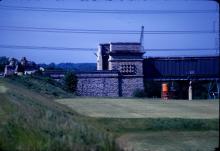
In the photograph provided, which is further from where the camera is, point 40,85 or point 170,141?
point 40,85

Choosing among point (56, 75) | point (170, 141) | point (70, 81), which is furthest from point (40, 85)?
point (170, 141)

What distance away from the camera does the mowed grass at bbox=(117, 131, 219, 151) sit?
22189mm

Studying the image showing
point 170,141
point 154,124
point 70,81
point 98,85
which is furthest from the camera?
point 98,85

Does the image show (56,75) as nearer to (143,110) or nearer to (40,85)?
(40,85)

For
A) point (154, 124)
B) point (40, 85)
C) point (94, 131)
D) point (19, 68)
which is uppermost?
point (19, 68)

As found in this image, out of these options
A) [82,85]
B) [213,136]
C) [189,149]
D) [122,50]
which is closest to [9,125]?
[189,149]

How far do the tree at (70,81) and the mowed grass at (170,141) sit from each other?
48.0 metres

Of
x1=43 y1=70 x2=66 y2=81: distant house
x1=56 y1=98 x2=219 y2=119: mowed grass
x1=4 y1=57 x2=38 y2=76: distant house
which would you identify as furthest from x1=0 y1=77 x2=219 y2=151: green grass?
x1=4 y1=57 x2=38 y2=76: distant house

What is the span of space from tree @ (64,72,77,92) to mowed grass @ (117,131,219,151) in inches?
1888

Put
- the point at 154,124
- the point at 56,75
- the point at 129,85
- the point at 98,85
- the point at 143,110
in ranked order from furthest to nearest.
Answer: the point at 129,85
the point at 56,75
the point at 98,85
the point at 143,110
the point at 154,124

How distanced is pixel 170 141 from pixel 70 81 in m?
52.8

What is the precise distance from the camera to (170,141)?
2481 cm

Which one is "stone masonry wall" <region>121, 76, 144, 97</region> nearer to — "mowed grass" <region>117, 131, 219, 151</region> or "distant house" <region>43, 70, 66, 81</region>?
"distant house" <region>43, 70, 66, 81</region>

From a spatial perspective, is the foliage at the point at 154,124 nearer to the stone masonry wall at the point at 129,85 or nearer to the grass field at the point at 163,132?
the grass field at the point at 163,132
